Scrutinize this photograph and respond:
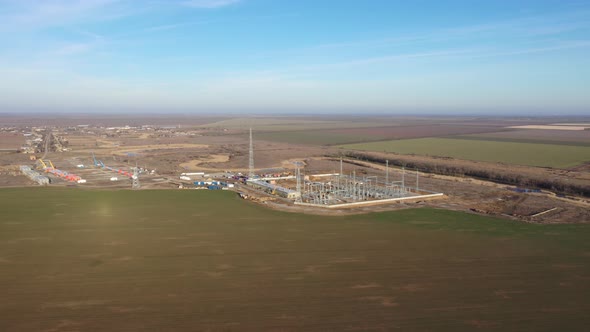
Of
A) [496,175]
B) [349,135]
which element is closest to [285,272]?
[496,175]

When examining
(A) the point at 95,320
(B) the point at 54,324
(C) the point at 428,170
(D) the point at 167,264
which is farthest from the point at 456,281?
(C) the point at 428,170

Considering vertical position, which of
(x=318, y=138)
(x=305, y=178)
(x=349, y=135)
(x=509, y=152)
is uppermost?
(x=349, y=135)

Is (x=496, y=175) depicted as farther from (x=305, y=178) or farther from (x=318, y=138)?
(x=318, y=138)

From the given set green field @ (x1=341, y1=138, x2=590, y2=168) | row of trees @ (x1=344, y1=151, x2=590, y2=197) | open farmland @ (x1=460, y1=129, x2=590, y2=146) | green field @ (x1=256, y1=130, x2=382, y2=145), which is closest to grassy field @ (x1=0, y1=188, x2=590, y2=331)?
row of trees @ (x1=344, y1=151, x2=590, y2=197)

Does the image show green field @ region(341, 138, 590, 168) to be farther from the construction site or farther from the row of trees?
the row of trees

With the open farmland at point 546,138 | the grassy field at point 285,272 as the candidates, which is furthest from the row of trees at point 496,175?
the open farmland at point 546,138
